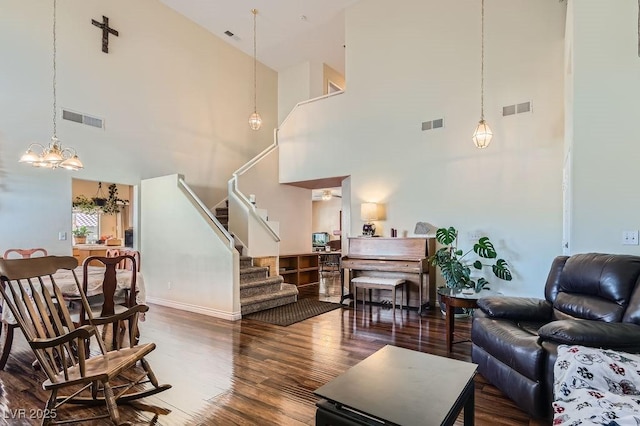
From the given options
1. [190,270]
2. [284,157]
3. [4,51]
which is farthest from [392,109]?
[4,51]

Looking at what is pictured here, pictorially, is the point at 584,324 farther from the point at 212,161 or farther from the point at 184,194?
the point at 212,161

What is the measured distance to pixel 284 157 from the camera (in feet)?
25.7

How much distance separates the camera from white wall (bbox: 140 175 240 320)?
4863 millimetres

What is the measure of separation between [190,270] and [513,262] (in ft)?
16.9

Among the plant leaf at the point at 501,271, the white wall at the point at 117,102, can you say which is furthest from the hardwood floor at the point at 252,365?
the white wall at the point at 117,102

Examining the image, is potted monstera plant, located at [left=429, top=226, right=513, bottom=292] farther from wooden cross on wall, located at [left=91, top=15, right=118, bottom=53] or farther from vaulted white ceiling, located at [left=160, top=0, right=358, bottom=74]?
wooden cross on wall, located at [left=91, top=15, right=118, bottom=53]

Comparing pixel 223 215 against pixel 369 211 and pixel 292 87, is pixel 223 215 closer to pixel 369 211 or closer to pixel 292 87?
pixel 369 211

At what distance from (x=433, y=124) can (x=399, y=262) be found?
2545 millimetres

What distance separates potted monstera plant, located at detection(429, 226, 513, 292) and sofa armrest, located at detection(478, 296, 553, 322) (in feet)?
4.34

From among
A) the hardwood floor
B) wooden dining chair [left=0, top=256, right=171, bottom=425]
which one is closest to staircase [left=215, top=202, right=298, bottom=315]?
the hardwood floor

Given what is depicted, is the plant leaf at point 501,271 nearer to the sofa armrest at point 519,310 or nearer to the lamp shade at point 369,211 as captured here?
the sofa armrest at point 519,310

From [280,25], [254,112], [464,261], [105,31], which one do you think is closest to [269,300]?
[464,261]

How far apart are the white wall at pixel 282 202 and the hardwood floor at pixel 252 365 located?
309 centimetres

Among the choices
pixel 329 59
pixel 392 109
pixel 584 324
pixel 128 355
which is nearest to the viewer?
pixel 584 324
